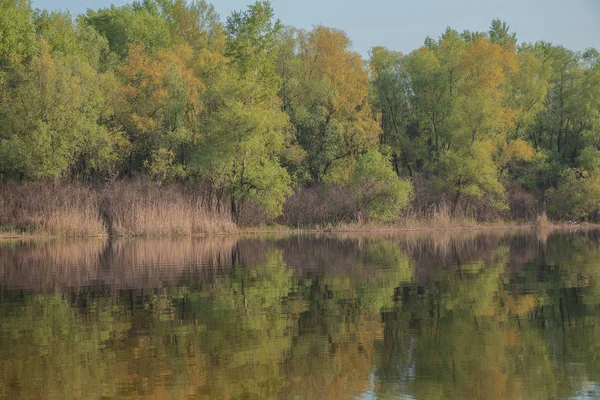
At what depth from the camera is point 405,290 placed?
17.3m

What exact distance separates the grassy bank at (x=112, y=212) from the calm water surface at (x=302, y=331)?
1784 centimetres

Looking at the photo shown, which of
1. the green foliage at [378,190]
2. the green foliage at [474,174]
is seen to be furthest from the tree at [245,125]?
the green foliage at [474,174]

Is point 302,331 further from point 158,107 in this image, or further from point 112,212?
point 158,107

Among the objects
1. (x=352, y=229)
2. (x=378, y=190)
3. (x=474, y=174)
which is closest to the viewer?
(x=352, y=229)

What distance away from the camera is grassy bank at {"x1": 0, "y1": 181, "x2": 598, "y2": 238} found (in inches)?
1645

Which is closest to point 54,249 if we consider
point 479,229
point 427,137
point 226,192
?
point 226,192

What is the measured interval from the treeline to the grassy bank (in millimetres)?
1474

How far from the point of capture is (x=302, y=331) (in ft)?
40.2

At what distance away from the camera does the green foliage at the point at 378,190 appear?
172ft

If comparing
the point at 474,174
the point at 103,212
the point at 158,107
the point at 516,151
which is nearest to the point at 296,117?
the point at 158,107

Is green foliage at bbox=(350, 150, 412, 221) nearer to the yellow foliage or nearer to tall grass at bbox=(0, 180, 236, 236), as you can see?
tall grass at bbox=(0, 180, 236, 236)

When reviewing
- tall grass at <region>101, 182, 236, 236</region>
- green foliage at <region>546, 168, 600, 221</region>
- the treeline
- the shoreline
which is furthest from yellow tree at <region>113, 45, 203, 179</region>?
green foliage at <region>546, 168, 600, 221</region>

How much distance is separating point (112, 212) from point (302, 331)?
33.8 m

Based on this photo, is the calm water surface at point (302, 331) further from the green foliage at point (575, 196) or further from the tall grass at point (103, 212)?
the green foliage at point (575, 196)
